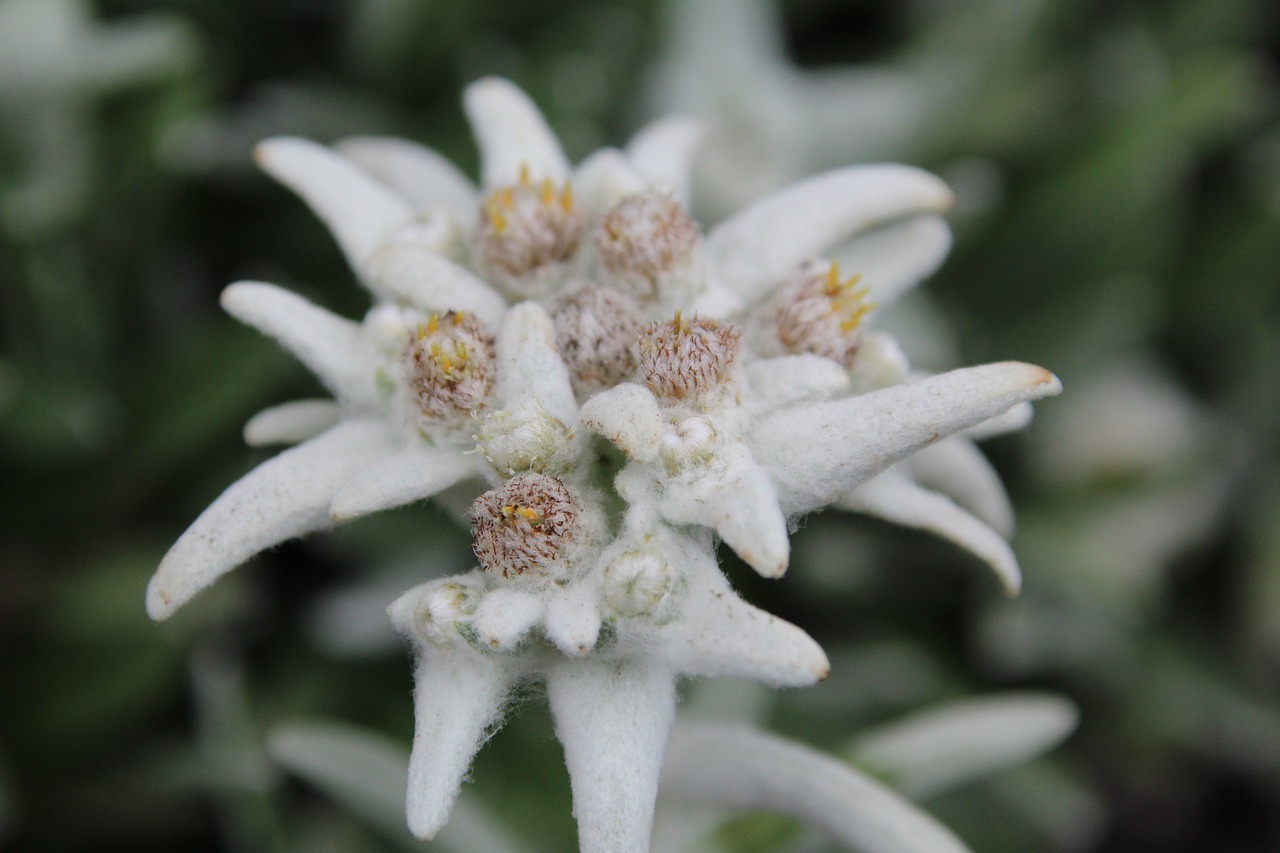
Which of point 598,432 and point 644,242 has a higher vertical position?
point 644,242

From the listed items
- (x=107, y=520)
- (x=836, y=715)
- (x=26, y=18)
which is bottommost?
(x=836, y=715)

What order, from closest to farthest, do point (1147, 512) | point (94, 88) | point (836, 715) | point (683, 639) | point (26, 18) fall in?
point (683, 639) < point (26, 18) < point (94, 88) < point (836, 715) < point (1147, 512)

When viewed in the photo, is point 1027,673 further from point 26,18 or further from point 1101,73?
point 26,18

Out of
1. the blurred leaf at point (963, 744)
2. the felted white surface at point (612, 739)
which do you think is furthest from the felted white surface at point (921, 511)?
the blurred leaf at point (963, 744)

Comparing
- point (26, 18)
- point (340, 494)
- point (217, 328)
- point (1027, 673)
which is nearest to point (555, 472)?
point (340, 494)

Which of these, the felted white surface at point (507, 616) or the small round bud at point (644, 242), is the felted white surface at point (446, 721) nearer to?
the felted white surface at point (507, 616)

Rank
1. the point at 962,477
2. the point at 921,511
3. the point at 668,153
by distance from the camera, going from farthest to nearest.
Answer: the point at 668,153
the point at 962,477
the point at 921,511

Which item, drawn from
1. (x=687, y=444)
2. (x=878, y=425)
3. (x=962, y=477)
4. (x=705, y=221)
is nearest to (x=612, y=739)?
→ (x=687, y=444)

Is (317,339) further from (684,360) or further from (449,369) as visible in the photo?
(684,360)
